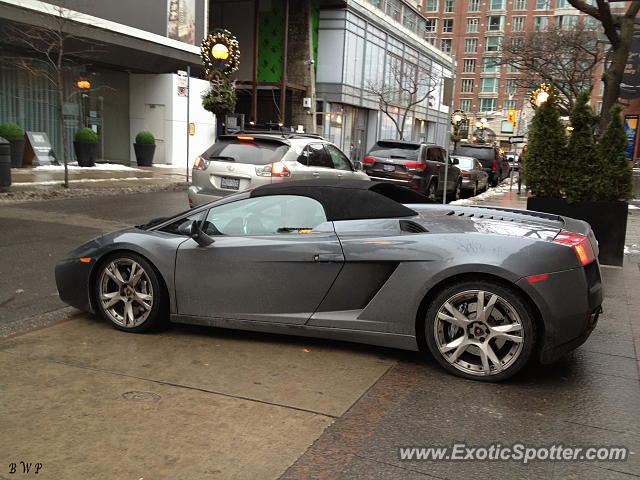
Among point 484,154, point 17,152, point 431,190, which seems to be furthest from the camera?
point 484,154

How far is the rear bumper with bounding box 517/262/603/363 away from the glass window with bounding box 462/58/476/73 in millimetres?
108393

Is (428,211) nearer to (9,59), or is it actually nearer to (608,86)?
(608,86)

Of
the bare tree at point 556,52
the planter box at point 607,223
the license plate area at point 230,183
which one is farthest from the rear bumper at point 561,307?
the bare tree at point 556,52

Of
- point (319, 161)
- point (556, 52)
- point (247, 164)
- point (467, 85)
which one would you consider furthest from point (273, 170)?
point (467, 85)

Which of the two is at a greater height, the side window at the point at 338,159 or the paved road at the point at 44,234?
the side window at the point at 338,159

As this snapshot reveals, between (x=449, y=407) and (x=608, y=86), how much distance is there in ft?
34.0

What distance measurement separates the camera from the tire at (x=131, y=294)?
489 cm

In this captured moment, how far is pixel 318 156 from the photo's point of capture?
1149cm

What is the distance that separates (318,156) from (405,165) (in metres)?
5.63

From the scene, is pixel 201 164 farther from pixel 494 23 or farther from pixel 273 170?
pixel 494 23

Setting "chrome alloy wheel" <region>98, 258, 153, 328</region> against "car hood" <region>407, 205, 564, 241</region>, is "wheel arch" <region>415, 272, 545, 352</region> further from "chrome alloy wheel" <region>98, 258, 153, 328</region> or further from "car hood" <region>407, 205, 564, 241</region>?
"chrome alloy wheel" <region>98, 258, 153, 328</region>

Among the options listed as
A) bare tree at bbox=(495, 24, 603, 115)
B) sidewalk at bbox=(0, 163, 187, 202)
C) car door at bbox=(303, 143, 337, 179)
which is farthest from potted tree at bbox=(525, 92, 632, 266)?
bare tree at bbox=(495, 24, 603, 115)

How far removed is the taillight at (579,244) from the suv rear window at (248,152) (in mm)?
6722

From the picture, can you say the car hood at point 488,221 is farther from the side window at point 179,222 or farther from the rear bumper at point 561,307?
the side window at point 179,222
